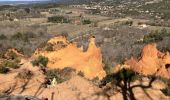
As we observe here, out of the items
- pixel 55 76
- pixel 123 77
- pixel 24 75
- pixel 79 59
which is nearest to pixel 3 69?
pixel 24 75

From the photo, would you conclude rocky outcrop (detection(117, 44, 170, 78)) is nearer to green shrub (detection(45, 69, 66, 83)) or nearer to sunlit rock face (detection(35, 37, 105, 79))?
sunlit rock face (detection(35, 37, 105, 79))

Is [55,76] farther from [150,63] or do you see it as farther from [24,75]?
[150,63]

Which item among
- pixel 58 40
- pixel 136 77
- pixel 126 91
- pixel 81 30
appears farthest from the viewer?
pixel 81 30

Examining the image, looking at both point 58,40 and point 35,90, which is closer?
point 35,90

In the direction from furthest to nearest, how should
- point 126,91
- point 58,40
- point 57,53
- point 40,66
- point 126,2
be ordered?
point 126,2 → point 58,40 → point 57,53 → point 40,66 → point 126,91

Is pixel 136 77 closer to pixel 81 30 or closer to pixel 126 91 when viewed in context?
pixel 126 91

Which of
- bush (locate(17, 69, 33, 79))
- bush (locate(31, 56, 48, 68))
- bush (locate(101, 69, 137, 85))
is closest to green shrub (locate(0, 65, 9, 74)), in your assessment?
bush (locate(17, 69, 33, 79))

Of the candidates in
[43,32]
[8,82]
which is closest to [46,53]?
[8,82]

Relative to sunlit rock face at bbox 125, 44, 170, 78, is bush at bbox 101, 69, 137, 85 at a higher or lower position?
higher
